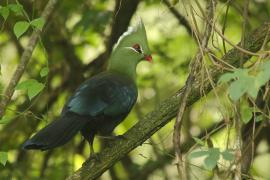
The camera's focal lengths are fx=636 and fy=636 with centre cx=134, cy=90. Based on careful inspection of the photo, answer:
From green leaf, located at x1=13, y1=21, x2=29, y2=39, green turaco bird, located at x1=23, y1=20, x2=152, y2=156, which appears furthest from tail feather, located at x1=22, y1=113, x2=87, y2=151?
green leaf, located at x1=13, y1=21, x2=29, y2=39

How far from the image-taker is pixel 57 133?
3232 millimetres

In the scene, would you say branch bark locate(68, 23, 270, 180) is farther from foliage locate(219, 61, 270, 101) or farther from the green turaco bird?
foliage locate(219, 61, 270, 101)

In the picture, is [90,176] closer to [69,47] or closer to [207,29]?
[207,29]

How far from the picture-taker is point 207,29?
273 centimetres

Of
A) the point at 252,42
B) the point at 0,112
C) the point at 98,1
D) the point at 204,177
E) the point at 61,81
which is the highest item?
the point at 0,112

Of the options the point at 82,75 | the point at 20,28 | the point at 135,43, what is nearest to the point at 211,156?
the point at 20,28

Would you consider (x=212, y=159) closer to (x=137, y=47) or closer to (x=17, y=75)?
(x=17, y=75)

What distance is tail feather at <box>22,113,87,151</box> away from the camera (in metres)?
3.12

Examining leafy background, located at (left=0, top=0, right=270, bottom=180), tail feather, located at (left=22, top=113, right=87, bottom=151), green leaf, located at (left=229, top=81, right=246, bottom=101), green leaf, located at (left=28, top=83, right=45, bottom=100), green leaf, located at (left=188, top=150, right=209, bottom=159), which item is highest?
green leaf, located at (left=229, top=81, right=246, bottom=101)

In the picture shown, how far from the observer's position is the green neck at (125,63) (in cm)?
431

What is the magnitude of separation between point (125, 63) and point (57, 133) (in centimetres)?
122

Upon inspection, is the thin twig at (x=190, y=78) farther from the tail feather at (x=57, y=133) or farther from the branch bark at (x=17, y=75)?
the branch bark at (x=17, y=75)

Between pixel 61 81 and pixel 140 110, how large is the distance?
0.75 metres

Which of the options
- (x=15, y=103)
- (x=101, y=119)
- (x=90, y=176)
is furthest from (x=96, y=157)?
(x=15, y=103)
